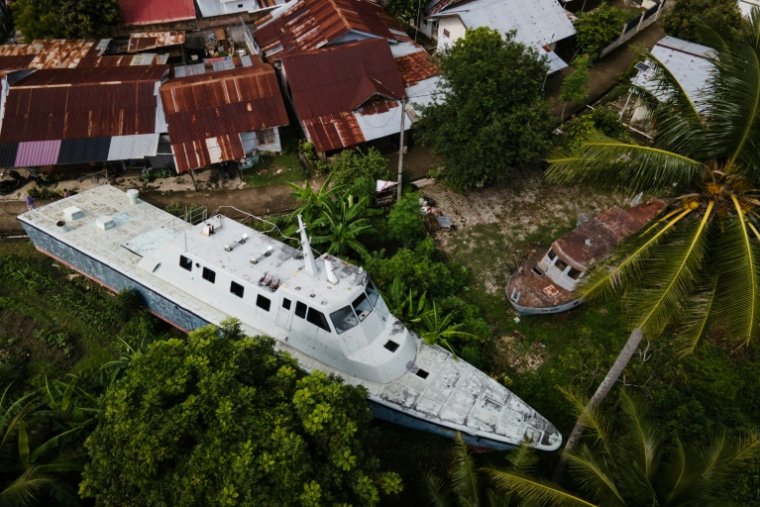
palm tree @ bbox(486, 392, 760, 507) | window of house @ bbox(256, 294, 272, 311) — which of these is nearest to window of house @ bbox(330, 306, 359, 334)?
window of house @ bbox(256, 294, 272, 311)

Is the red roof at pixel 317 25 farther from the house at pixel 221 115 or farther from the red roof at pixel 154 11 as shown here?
the red roof at pixel 154 11

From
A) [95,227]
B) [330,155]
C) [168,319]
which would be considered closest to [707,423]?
[168,319]

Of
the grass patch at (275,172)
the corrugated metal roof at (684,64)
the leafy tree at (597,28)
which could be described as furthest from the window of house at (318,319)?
the leafy tree at (597,28)

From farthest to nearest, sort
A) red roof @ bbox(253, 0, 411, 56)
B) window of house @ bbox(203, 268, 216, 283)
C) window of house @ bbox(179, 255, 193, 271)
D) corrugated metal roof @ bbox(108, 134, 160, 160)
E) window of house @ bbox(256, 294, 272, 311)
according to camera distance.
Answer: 1. red roof @ bbox(253, 0, 411, 56)
2. corrugated metal roof @ bbox(108, 134, 160, 160)
3. window of house @ bbox(179, 255, 193, 271)
4. window of house @ bbox(203, 268, 216, 283)
5. window of house @ bbox(256, 294, 272, 311)

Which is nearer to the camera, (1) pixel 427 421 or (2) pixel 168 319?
(1) pixel 427 421

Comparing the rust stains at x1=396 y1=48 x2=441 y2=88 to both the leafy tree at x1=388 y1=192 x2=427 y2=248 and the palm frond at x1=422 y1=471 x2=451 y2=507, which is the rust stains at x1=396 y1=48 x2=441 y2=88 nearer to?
the leafy tree at x1=388 y1=192 x2=427 y2=248

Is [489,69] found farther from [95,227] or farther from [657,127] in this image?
[95,227]
